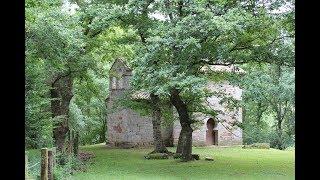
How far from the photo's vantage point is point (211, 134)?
33.6 metres

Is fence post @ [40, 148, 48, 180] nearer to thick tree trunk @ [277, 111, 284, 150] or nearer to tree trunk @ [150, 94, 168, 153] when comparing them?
tree trunk @ [150, 94, 168, 153]

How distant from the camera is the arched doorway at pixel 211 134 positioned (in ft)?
109

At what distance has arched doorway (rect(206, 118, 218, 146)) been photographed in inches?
1310

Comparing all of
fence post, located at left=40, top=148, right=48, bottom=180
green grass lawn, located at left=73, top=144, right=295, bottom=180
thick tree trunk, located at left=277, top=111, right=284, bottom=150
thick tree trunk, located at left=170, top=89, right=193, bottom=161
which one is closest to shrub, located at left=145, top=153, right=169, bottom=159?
green grass lawn, located at left=73, top=144, right=295, bottom=180

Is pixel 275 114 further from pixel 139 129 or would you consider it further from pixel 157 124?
pixel 157 124

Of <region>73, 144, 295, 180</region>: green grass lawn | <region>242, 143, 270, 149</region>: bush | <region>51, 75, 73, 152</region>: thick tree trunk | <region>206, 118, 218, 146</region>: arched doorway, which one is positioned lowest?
<region>73, 144, 295, 180</region>: green grass lawn

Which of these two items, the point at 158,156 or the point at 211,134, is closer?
the point at 158,156

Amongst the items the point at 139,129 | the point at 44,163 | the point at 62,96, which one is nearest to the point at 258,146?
the point at 139,129

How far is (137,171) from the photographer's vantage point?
18484mm

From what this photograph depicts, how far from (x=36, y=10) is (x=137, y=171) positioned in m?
7.40

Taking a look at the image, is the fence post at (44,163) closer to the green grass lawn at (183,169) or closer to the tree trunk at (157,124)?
the green grass lawn at (183,169)

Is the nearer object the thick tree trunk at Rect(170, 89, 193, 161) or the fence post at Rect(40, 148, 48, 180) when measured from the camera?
the fence post at Rect(40, 148, 48, 180)
